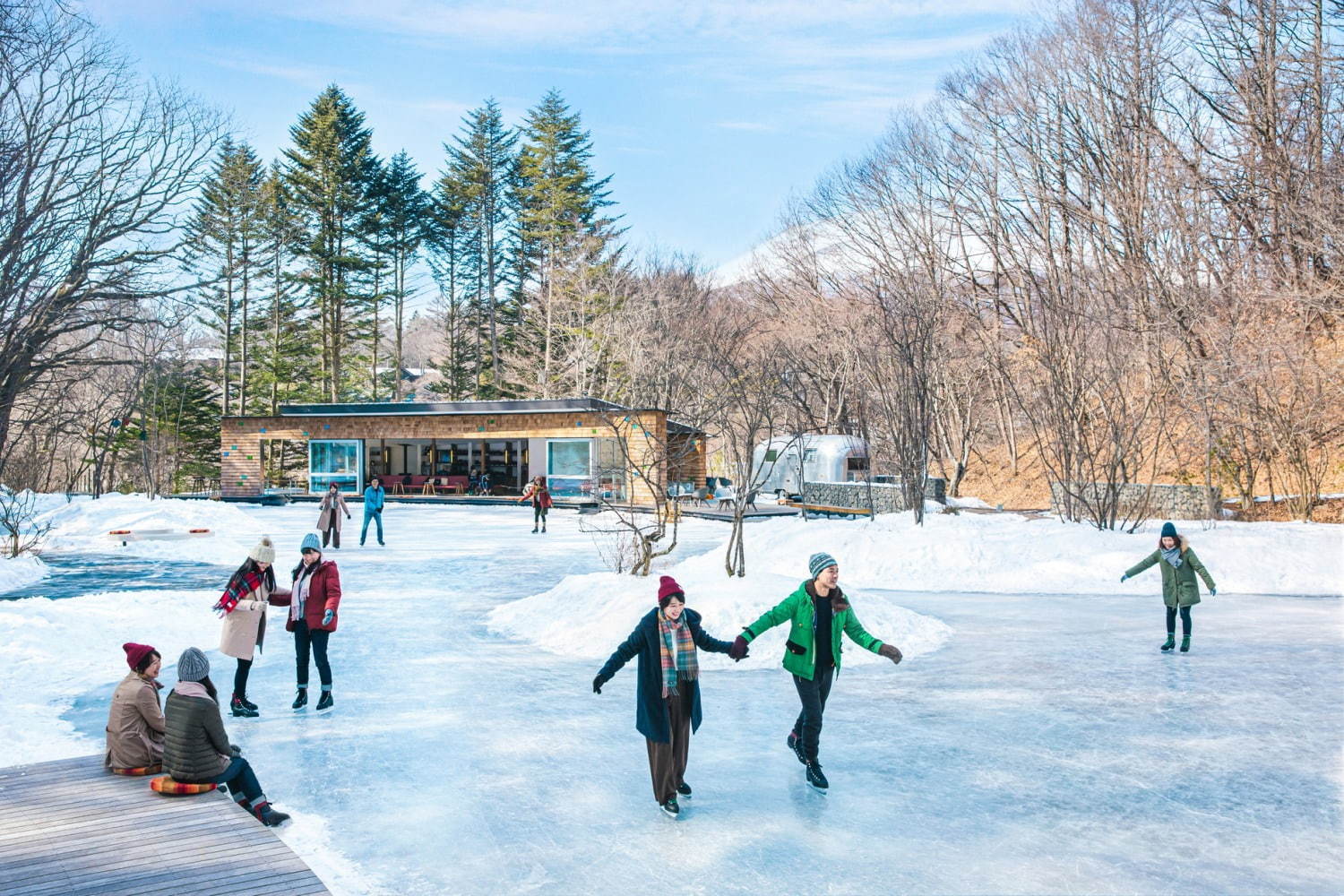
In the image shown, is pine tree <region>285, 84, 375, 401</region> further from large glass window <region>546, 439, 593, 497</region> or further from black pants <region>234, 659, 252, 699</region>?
black pants <region>234, 659, 252, 699</region>

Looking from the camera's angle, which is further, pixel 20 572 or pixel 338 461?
pixel 338 461

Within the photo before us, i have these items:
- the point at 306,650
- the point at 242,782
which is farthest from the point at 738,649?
the point at 306,650

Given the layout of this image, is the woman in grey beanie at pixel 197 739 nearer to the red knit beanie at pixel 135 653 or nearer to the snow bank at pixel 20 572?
the red knit beanie at pixel 135 653

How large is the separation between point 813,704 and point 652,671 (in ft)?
3.69

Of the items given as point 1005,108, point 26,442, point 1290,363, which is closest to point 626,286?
point 1005,108

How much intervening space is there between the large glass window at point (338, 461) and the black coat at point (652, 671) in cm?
3525

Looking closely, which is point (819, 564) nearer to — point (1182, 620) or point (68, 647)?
point (1182, 620)

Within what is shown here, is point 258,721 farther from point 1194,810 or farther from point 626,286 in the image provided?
point 626,286

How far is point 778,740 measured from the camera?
6.87 metres

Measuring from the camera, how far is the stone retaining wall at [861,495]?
2508 cm

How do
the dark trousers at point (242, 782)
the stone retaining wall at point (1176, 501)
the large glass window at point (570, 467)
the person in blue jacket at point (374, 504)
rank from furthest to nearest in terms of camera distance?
the large glass window at point (570, 467) < the stone retaining wall at point (1176, 501) < the person in blue jacket at point (374, 504) < the dark trousers at point (242, 782)

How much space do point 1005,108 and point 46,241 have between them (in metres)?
31.5

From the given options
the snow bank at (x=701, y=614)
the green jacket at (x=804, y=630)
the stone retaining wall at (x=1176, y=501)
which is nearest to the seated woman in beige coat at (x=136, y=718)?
the green jacket at (x=804, y=630)

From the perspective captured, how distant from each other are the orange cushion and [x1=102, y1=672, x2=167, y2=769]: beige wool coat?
0.02 metres
